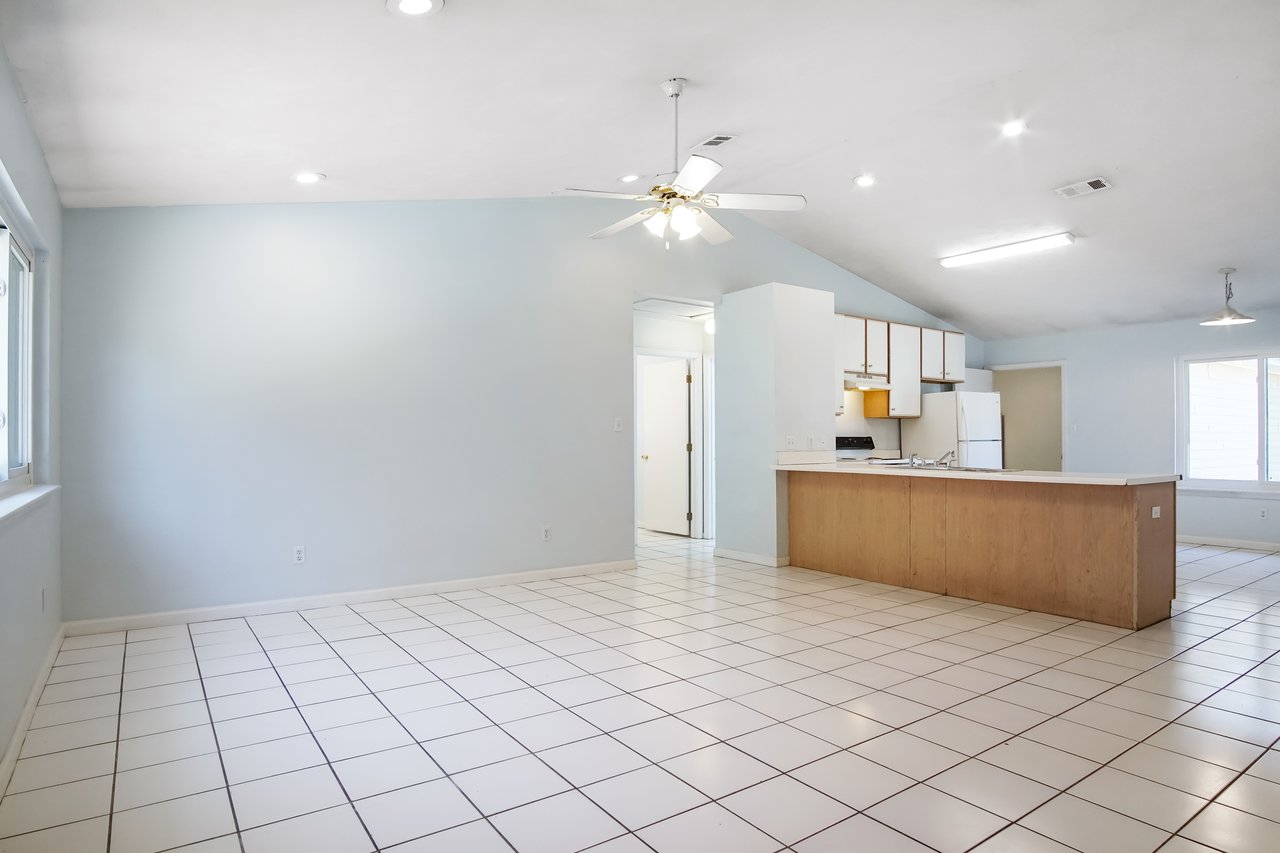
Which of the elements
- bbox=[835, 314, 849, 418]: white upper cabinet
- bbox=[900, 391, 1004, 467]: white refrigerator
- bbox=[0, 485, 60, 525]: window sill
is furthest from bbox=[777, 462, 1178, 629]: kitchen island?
bbox=[0, 485, 60, 525]: window sill

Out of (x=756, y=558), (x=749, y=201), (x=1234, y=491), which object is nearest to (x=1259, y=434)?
(x=1234, y=491)

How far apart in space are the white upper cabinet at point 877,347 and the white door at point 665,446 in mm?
1891

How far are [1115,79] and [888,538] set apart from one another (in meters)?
3.18

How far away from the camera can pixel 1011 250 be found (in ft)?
20.6

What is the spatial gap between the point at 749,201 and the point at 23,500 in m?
3.43

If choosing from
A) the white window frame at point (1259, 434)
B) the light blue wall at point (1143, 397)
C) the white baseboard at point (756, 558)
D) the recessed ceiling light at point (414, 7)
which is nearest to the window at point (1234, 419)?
the white window frame at point (1259, 434)

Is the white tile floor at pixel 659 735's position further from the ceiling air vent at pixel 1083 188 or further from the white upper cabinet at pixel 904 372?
the white upper cabinet at pixel 904 372

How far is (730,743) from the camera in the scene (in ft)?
8.54

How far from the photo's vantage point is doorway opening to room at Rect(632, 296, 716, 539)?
24.6 ft

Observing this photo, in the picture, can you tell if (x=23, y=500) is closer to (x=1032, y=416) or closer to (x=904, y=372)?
(x=904, y=372)

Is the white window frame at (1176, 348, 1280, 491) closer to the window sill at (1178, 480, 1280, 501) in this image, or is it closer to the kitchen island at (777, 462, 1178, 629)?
the window sill at (1178, 480, 1280, 501)

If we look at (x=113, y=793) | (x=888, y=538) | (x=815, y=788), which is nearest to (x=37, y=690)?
(x=113, y=793)

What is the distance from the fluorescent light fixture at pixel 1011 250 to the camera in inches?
233

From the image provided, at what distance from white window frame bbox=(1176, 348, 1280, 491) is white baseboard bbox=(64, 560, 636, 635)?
595 cm
